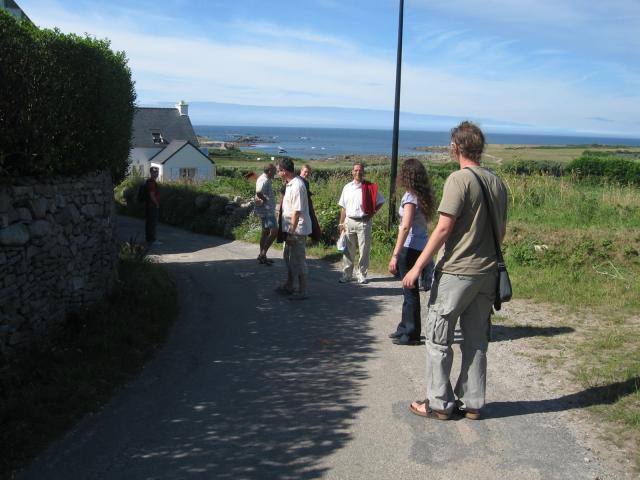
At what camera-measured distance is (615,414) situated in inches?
199

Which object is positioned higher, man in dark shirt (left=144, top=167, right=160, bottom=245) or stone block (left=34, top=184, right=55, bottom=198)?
stone block (left=34, top=184, right=55, bottom=198)

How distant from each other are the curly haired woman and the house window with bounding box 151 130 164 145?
1965 inches

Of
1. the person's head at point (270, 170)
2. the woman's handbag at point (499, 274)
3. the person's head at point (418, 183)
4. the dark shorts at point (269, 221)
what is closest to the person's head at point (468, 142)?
the woman's handbag at point (499, 274)

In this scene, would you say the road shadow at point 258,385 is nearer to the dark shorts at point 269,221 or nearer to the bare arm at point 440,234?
the bare arm at point 440,234

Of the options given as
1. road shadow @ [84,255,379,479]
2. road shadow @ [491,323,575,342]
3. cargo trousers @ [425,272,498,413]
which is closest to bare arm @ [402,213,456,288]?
cargo trousers @ [425,272,498,413]

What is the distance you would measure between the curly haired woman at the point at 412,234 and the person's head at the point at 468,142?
1647mm

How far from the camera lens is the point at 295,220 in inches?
345

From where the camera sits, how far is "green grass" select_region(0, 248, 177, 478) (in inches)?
190

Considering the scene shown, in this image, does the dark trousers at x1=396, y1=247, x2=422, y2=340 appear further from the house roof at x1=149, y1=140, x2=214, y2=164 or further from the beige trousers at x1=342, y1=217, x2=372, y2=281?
the house roof at x1=149, y1=140, x2=214, y2=164

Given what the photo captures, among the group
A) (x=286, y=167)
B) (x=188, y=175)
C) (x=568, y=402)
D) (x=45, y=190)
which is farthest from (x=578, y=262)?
(x=188, y=175)

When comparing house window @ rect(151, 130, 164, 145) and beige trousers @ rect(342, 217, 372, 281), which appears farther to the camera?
house window @ rect(151, 130, 164, 145)

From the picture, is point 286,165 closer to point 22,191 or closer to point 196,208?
point 22,191

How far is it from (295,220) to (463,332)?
4.14 metres

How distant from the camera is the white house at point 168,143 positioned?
150ft
